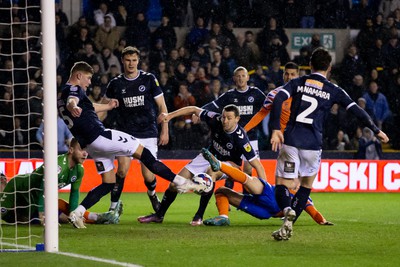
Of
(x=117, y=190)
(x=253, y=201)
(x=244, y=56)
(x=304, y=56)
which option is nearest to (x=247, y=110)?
(x=117, y=190)

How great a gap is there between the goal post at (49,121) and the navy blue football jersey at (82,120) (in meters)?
2.05

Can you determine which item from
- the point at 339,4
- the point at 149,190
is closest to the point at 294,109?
the point at 149,190

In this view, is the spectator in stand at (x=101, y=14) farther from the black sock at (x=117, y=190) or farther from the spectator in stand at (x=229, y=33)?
the black sock at (x=117, y=190)

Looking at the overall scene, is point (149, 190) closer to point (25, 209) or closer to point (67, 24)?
point (25, 209)

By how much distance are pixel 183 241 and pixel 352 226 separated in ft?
8.38

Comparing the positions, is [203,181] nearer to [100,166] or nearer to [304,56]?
[100,166]

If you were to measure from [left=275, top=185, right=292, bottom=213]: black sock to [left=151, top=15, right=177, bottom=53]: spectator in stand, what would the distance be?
34.6 feet

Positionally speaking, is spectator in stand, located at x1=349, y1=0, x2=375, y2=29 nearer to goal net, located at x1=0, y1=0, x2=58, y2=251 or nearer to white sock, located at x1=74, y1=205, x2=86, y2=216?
goal net, located at x1=0, y1=0, x2=58, y2=251

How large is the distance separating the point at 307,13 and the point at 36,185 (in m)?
12.0

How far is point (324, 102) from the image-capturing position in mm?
9203

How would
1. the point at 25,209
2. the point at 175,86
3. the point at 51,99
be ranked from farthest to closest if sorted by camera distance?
the point at 175,86, the point at 25,209, the point at 51,99

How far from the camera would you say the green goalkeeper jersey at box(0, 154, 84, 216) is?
33.5 ft

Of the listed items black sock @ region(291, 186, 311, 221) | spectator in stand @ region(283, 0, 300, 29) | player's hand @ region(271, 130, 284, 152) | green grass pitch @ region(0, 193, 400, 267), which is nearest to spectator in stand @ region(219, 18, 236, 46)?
spectator in stand @ region(283, 0, 300, 29)

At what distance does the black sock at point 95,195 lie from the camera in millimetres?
10227
